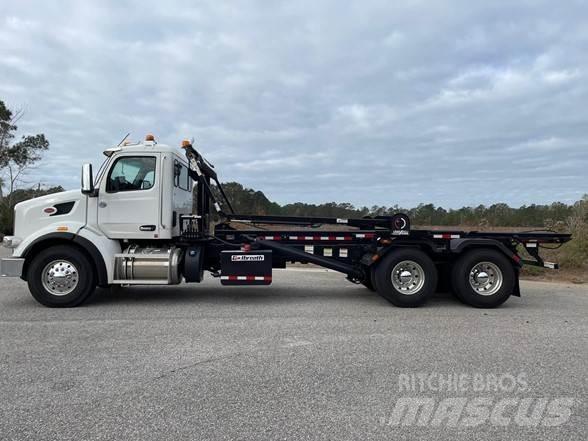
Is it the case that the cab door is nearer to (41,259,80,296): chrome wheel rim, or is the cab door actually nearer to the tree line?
(41,259,80,296): chrome wheel rim

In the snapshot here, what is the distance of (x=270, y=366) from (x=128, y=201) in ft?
15.3

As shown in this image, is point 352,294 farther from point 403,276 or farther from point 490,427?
point 490,427

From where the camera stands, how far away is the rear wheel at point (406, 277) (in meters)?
7.87

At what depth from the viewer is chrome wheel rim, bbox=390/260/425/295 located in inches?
313

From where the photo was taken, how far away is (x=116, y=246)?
8.02 m

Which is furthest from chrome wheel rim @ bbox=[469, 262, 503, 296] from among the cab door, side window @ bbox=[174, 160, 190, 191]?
the cab door

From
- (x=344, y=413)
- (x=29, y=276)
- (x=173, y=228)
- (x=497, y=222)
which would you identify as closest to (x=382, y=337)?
(x=344, y=413)

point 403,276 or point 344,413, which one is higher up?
point 403,276

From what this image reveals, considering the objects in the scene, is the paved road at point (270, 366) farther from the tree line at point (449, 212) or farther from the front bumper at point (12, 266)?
the tree line at point (449, 212)

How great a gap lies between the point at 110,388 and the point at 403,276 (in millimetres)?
5374

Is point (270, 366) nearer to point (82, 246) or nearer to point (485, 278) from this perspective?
point (82, 246)

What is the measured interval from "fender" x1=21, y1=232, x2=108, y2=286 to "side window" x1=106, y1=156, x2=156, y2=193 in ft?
3.29

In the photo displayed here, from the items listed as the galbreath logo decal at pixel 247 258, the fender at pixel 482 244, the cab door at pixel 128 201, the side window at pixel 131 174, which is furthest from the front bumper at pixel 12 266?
the fender at pixel 482 244

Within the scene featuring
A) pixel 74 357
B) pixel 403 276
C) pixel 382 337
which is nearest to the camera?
pixel 74 357
